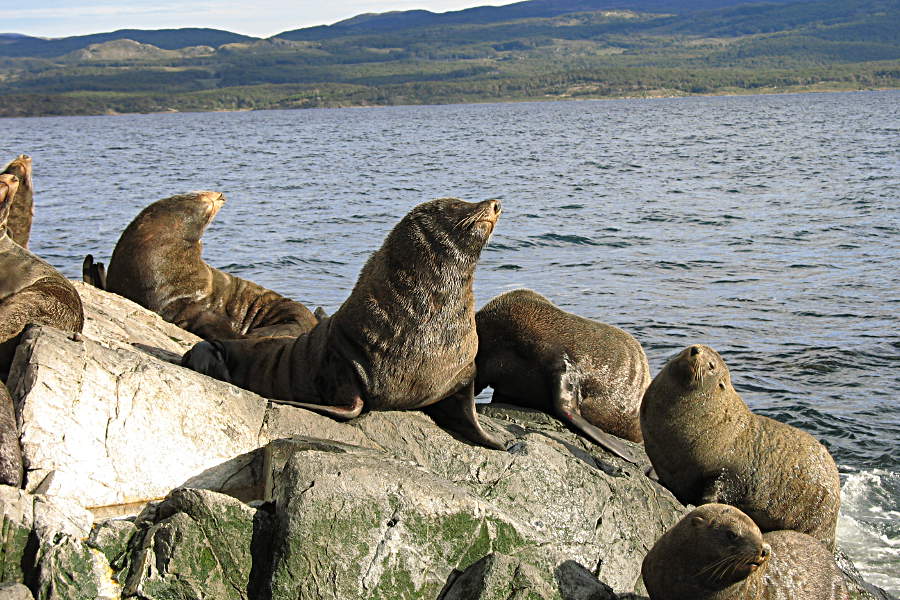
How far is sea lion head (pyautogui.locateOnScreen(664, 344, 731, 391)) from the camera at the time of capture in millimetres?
7012

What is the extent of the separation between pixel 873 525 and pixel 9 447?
21.3ft

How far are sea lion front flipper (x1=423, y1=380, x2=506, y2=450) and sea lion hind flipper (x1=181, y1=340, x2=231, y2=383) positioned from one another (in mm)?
1413

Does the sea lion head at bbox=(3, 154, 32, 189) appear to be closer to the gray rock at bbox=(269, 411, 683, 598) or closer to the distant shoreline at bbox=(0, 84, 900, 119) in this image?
the gray rock at bbox=(269, 411, 683, 598)

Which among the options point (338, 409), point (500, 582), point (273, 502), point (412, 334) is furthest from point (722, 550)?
point (273, 502)

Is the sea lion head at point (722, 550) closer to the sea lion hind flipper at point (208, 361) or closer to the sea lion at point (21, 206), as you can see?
the sea lion hind flipper at point (208, 361)

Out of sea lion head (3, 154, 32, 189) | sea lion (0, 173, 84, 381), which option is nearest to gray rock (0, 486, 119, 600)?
sea lion (0, 173, 84, 381)

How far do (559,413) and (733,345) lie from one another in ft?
18.4

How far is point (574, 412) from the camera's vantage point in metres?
7.70

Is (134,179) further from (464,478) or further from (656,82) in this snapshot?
(656,82)

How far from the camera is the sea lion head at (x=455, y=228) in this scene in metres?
6.46

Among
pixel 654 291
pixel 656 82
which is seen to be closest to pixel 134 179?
pixel 654 291

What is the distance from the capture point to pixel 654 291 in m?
15.7

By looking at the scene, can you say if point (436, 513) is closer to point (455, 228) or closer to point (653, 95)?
point (455, 228)

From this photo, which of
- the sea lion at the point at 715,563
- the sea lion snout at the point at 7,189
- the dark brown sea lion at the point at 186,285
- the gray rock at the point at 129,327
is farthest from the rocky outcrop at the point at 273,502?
the dark brown sea lion at the point at 186,285
